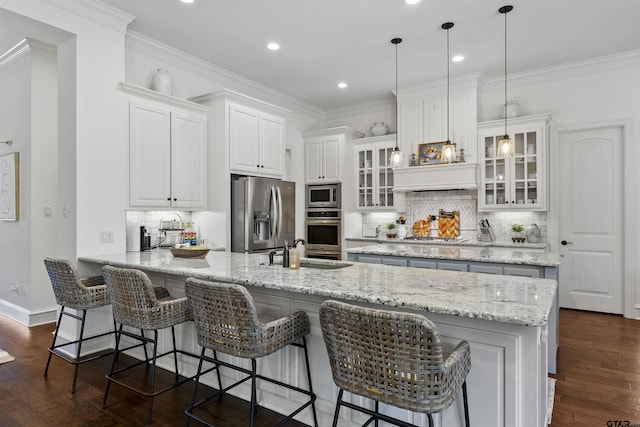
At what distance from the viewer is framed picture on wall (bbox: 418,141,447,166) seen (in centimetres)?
530

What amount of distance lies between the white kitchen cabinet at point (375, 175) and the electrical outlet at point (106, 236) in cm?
368

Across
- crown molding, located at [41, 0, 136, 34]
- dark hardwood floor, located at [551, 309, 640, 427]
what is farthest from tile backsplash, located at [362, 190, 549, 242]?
crown molding, located at [41, 0, 136, 34]

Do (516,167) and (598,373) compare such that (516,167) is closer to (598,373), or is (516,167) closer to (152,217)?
(598,373)

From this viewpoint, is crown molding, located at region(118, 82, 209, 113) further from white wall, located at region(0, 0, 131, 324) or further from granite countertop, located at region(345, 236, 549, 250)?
granite countertop, located at region(345, 236, 549, 250)

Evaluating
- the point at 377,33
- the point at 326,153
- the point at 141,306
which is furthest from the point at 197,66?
the point at 141,306

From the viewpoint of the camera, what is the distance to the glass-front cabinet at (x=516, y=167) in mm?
4766

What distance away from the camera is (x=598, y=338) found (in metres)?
3.81

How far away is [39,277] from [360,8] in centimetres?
444

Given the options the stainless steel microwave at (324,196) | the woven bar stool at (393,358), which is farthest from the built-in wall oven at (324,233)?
the woven bar stool at (393,358)

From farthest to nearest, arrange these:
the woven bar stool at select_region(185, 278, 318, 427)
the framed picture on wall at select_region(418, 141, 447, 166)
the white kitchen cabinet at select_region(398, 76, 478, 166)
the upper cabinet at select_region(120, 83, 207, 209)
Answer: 1. the framed picture on wall at select_region(418, 141, 447, 166)
2. the white kitchen cabinet at select_region(398, 76, 478, 166)
3. the upper cabinet at select_region(120, 83, 207, 209)
4. the woven bar stool at select_region(185, 278, 318, 427)

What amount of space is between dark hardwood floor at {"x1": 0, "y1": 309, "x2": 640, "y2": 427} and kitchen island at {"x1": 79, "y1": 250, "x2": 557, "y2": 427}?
42cm

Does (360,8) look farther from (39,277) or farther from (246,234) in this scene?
(39,277)

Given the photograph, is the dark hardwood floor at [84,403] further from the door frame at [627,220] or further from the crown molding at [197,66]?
the door frame at [627,220]

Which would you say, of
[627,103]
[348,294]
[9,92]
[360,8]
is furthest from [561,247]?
[9,92]
